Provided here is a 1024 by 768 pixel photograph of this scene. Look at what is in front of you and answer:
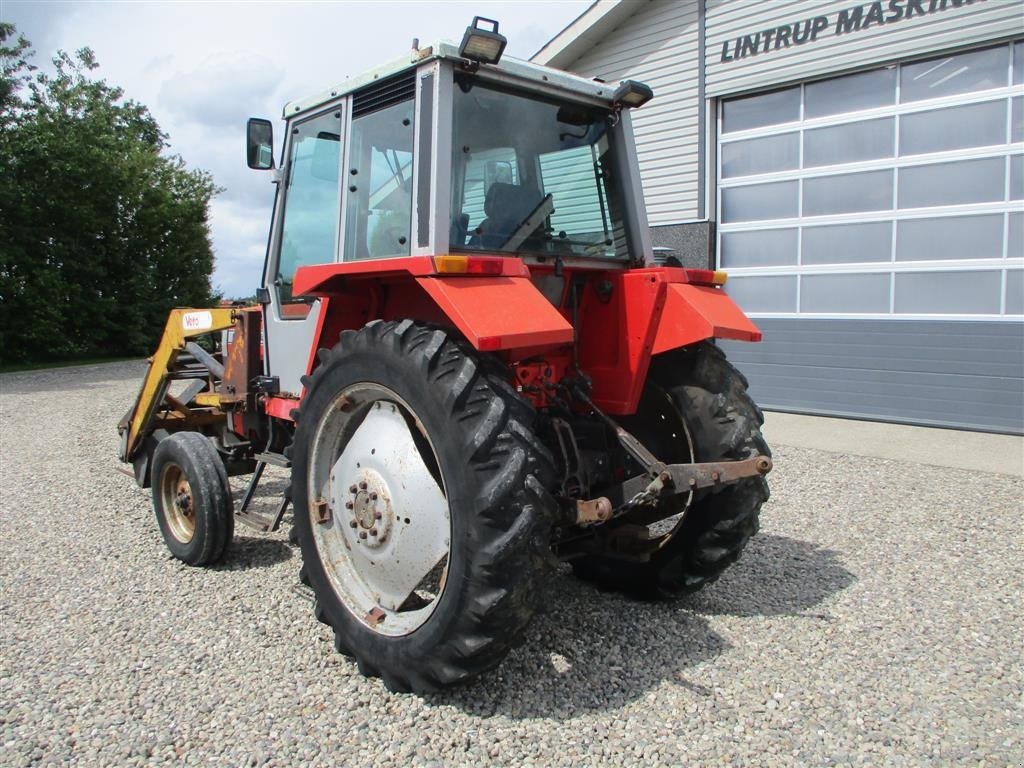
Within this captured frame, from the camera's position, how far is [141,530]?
5.37 meters

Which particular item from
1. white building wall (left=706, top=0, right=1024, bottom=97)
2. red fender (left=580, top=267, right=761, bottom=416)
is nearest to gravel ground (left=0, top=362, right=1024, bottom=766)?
red fender (left=580, top=267, right=761, bottom=416)

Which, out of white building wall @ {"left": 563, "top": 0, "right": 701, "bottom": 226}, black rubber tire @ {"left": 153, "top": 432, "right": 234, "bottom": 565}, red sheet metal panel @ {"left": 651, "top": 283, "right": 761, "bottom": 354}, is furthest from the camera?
white building wall @ {"left": 563, "top": 0, "right": 701, "bottom": 226}

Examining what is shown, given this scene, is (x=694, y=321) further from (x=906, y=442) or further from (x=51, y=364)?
(x=51, y=364)

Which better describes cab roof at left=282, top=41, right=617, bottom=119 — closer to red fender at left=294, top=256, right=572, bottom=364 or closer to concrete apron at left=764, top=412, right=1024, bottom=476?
red fender at left=294, top=256, right=572, bottom=364

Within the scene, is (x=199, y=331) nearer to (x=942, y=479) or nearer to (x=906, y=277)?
(x=942, y=479)

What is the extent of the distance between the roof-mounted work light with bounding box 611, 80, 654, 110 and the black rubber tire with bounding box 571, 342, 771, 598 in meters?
1.24

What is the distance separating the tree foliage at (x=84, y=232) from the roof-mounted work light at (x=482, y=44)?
17.2 meters

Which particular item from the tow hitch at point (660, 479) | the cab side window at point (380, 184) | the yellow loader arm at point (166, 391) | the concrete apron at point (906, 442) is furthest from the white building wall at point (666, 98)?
the tow hitch at point (660, 479)

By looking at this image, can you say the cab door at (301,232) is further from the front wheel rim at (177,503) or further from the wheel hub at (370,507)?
the wheel hub at (370,507)

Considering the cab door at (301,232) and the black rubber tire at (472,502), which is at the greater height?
the cab door at (301,232)

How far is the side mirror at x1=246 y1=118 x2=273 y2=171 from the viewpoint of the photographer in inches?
167

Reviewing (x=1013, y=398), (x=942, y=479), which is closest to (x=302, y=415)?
(x=942, y=479)

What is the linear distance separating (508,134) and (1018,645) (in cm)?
317

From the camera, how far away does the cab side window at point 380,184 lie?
11.5 feet
